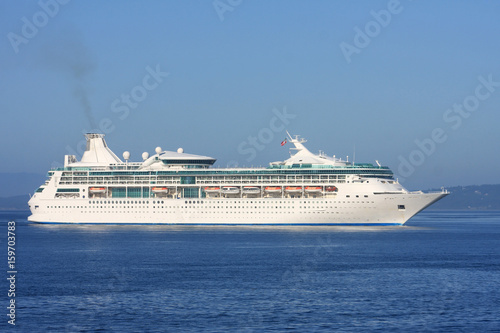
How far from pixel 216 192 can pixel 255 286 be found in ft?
158

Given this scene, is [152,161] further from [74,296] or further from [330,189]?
[74,296]

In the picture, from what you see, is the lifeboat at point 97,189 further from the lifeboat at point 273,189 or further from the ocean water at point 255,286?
the ocean water at point 255,286

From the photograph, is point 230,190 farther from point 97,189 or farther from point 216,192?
point 97,189

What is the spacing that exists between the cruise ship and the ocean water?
585 inches

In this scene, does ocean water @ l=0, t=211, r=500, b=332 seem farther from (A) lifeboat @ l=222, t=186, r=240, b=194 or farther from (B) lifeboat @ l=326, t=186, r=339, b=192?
(A) lifeboat @ l=222, t=186, r=240, b=194

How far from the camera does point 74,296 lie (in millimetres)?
35219

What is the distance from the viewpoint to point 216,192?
8625cm

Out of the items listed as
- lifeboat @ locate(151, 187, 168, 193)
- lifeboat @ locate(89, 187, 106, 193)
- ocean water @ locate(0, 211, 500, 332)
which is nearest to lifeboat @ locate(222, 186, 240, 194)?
lifeboat @ locate(151, 187, 168, 193)

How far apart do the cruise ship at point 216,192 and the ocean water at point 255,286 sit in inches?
585

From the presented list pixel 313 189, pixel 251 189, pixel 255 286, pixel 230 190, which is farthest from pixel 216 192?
pixel 255 286

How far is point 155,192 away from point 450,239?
34342 millimetres

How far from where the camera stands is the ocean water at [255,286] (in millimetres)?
29828

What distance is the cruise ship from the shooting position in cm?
8025

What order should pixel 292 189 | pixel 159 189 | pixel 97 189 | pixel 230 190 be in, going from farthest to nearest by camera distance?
pixel 97 189 < pixel 159 189 < pixel 230 190 < pixel 292 189
